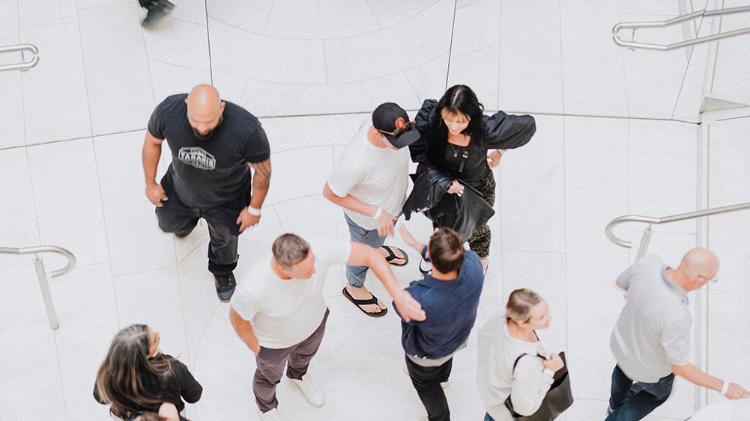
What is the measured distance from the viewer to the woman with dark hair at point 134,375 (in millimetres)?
3006

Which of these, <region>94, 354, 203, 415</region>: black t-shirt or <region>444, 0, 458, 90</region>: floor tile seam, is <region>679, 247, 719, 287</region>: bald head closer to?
<region>94, 354, 203, 415</region>: black t-shirt

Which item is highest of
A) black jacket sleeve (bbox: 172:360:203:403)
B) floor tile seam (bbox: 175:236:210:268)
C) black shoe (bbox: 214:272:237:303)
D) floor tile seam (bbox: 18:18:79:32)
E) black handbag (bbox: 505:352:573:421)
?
floor tile seam (bbox: 18:18:79:32)

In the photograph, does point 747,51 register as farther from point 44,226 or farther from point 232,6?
point 44,226

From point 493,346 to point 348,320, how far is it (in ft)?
5.10

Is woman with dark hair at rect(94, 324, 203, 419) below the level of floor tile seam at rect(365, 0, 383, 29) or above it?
below

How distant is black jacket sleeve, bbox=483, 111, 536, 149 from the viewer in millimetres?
3943

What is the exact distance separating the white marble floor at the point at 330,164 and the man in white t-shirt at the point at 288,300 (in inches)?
24.7

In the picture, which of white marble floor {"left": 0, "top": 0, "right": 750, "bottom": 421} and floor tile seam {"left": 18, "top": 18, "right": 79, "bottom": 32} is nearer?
white marble floor {"left": 0, "top": 0, "right": 750, "bottom": 421}

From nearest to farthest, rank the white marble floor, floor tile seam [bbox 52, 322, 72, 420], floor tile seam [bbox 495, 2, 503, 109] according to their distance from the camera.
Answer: floor tile seam [bbox 52, 322, 72, 420] < the white marble floor < floor tile seam [bbox 495, 2, 503, 109]

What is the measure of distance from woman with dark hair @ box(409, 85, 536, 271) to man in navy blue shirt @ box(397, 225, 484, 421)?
1.65 feet

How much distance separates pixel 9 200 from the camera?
505 centimetres

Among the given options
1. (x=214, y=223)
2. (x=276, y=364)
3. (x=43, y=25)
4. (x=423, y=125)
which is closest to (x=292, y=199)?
(x=214, y=223)

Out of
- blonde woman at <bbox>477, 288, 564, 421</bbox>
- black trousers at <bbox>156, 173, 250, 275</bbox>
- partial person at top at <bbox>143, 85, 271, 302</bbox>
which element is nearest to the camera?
blonde woman at <bbox>477, 288, 564, 421</bbox>

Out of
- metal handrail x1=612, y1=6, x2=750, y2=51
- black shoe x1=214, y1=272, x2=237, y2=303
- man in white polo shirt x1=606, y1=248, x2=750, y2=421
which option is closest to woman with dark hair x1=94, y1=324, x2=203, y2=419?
black shoe x1=214, y1=272, x2=237, y2=303
